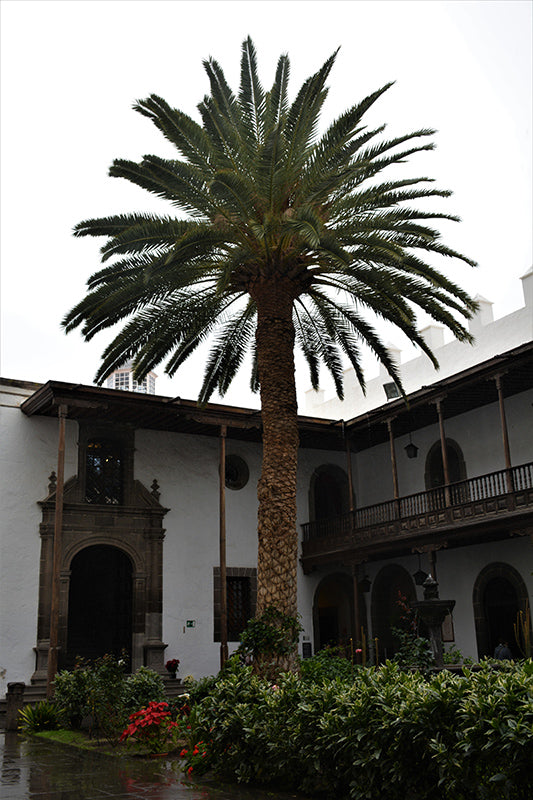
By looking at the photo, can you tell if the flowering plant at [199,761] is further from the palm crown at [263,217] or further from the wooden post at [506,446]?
the wooden post at [506,446]

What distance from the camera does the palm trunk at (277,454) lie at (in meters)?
11.4

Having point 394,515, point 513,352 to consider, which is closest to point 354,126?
point 513,352

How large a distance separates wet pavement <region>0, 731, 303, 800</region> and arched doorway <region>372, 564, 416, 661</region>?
41.8ft

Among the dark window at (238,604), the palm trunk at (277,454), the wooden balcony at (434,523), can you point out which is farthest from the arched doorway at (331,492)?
the palm trunk at (277,454)

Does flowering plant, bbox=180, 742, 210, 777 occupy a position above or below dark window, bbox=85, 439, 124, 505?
below

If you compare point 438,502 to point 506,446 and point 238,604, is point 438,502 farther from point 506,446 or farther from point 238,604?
point 238,604

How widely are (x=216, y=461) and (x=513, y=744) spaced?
16849mm

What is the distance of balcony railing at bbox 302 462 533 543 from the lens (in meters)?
16.4

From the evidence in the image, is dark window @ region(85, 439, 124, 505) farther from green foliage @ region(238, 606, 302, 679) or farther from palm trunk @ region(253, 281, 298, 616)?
green foliage @ region(238, 606, 302, 679)

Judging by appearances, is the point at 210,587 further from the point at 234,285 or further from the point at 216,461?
the point at 234,285

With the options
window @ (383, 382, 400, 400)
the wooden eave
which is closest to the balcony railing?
the wooden eave

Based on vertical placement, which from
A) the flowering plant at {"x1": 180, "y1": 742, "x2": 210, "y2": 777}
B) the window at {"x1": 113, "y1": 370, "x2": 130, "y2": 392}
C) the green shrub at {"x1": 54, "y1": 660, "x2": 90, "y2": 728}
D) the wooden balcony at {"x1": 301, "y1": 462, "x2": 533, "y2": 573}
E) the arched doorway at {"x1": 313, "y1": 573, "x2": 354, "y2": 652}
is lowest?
the flowering plant at {"x1": 180, "y1": 742, "x2": 210, "y2": 777}

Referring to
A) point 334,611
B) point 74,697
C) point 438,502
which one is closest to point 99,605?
point 334,611

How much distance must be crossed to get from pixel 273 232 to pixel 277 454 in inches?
132
